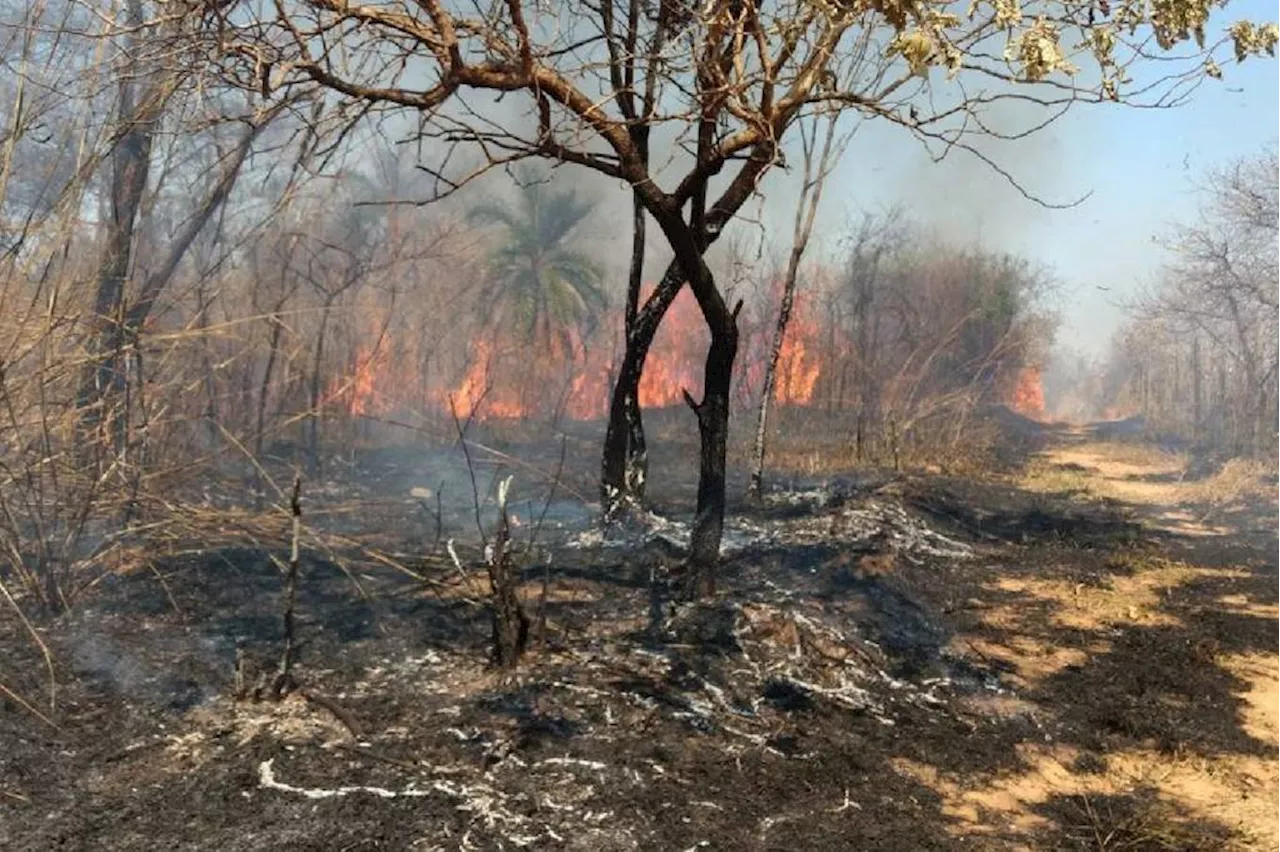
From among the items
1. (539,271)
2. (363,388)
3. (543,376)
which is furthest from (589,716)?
→ (539,271)

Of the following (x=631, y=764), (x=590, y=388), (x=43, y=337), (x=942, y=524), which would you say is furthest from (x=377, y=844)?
(x=590, y=388)

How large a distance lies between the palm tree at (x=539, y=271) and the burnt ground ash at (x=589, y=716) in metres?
17.9

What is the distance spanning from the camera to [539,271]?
25547mm

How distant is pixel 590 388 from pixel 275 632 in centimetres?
2479

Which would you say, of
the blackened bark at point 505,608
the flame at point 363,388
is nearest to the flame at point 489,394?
the flame at point 363,388

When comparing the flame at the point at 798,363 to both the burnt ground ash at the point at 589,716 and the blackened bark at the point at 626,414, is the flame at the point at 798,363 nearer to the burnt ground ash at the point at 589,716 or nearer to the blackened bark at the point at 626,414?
the blackened bark at the point at 626,414

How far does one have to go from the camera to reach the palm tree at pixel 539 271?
82.6ft

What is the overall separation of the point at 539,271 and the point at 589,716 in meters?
21.7

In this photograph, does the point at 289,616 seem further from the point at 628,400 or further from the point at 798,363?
the point at 798,363

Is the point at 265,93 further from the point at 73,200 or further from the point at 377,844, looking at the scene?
the point at 377,844

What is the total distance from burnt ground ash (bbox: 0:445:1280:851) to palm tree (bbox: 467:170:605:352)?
17.9m

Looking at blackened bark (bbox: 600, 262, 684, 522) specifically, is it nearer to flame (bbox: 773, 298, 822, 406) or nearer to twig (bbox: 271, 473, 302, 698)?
twig (bbox: 271, 473, 302, 698)

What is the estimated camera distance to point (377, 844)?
11.7ft

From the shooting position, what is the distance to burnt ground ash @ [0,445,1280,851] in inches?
150
